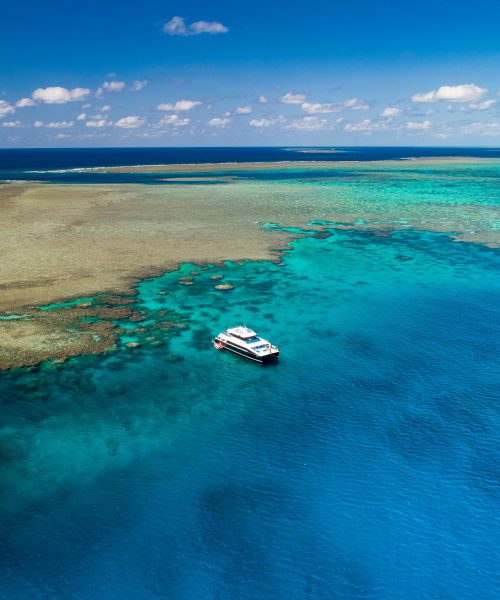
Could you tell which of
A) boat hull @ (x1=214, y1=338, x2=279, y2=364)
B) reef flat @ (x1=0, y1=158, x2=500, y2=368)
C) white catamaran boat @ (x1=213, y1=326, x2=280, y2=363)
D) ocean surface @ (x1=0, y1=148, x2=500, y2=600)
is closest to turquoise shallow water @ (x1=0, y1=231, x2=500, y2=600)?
ocean surface @ (x1=0, y1=148, x2=500, y2=600)

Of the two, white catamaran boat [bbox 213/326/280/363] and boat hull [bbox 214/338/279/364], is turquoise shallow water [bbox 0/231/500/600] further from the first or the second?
white catamaran boat [bbox 213/326/280/363]

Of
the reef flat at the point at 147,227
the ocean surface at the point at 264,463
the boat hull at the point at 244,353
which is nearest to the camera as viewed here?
the ocean surface at the point at 264,463

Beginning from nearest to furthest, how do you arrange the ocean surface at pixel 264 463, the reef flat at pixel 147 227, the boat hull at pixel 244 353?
1. the ocean surface at pixel 264 463
2. the boat hull at pixel 244 353
3. the reef flat at pixel 147 227

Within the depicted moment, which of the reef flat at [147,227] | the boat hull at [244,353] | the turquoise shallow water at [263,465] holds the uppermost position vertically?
the reef flat at [147,227]

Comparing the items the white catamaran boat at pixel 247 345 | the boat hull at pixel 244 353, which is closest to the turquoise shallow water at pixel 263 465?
the boat hull at pixel 244 353

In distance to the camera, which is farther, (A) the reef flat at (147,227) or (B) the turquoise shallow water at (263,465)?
(A) the reef flat at (147,227)

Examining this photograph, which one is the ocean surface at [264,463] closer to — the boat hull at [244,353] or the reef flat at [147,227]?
the boat hull at [244,353]

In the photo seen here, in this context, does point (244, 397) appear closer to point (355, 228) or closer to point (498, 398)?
point (498, 398)
